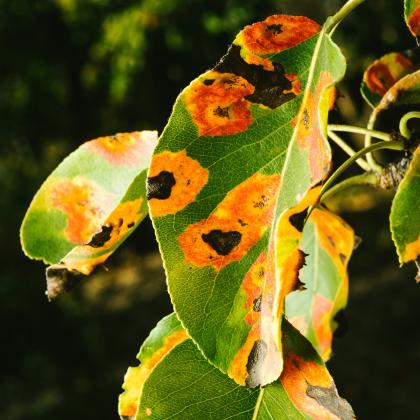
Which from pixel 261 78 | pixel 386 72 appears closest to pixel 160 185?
pixel 261 78

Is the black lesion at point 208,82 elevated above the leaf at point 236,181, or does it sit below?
above

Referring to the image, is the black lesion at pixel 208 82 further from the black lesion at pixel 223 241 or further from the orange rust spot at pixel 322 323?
the orange rust spot at pixel 322 323

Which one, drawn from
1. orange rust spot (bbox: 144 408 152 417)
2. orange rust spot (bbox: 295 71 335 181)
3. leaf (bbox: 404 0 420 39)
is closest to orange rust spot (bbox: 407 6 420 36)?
leaf (bbox: 404 0 420 39)

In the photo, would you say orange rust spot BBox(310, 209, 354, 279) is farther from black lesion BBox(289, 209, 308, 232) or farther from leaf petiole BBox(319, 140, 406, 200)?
black lesion BBox(289, 209, 308, 232)

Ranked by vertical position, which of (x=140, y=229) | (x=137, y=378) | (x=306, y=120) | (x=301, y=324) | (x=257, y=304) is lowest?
(x=140, y=229)

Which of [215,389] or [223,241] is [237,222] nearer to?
[223,241]

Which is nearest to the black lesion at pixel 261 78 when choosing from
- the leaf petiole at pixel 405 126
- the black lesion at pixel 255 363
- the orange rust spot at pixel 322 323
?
the leaf petiole at pixel 405 126
